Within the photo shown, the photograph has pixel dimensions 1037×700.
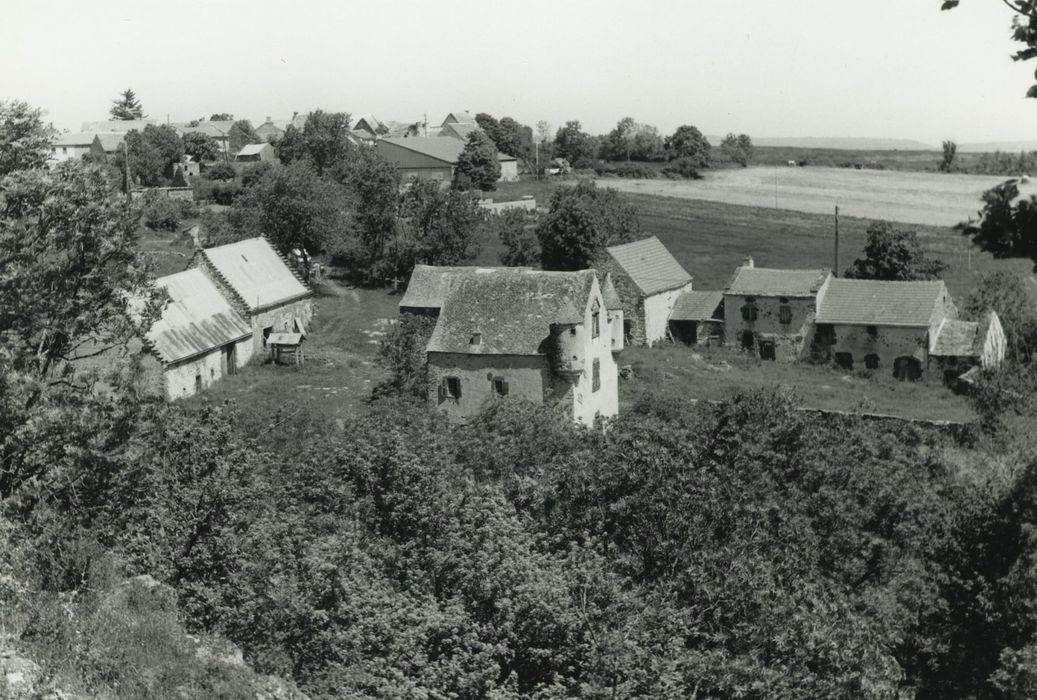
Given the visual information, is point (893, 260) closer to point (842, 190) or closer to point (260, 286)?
point (260, 286)

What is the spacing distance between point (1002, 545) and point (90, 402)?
21872 millimetres

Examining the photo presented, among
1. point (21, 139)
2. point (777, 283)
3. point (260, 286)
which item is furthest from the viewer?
point (777, 283)

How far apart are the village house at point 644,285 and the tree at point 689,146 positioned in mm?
66897

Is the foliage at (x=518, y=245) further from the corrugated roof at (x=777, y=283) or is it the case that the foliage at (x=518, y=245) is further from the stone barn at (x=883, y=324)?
the stone barn at (x=883, y=324)

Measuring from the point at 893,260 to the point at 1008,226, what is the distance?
71.6 m

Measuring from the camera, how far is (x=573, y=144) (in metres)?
153

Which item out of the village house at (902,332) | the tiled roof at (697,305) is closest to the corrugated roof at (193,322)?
the tiled roof at (697,305)

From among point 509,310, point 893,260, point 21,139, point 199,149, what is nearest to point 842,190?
point 893,260

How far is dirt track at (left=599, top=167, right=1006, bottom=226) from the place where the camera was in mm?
105812

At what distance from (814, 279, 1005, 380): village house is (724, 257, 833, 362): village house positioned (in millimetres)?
893

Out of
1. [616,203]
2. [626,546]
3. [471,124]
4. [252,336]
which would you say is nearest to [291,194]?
[252,336]

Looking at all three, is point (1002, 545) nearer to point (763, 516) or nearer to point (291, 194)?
point (763, 516)

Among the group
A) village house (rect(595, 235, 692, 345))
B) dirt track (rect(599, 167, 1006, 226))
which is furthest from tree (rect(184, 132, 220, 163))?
village house (rect(595, 235, 692, 345))

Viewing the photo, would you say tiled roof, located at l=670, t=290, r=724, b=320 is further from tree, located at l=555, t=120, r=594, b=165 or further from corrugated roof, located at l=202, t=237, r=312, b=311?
tree, located at l=555, t=120, r=594, b=165
